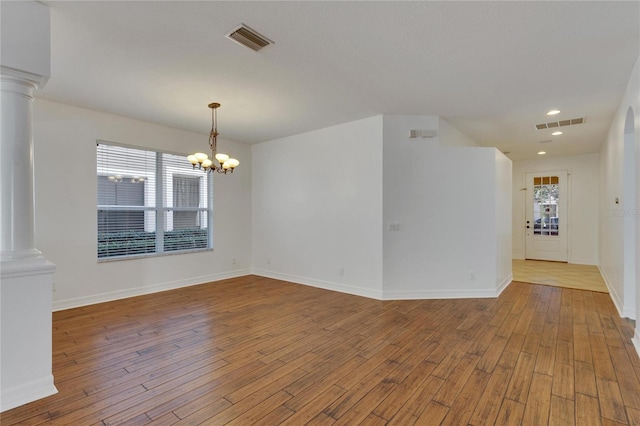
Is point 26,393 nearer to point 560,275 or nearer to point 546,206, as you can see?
point 560,275

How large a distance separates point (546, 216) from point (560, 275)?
8.06 feet

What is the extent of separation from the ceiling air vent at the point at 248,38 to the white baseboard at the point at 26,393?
2.99m

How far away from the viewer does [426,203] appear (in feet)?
15.9

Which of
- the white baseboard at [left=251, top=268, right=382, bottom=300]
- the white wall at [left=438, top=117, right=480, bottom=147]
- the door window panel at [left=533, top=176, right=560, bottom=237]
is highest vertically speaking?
the white wall at [left=438, top=117, right=480, bottom=147]

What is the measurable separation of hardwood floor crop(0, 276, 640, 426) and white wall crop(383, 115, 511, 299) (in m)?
0.50

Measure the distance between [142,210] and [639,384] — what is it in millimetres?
6238

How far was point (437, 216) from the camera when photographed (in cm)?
486

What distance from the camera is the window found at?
15.7 ft

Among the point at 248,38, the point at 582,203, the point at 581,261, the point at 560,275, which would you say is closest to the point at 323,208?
the point at 248,38

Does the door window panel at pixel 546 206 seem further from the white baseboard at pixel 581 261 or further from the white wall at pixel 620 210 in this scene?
the white wall at pixel 620 210

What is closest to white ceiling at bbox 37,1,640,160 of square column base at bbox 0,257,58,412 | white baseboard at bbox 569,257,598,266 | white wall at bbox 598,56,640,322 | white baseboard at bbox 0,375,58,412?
white wall at bbox 598,56,640,322

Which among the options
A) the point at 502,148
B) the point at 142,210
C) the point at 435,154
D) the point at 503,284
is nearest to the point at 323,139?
the point at 435,154

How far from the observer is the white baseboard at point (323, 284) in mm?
4879

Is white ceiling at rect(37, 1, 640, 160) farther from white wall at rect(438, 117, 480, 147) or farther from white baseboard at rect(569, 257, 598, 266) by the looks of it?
white baseboard at rect(569, 257, 598, 266)
